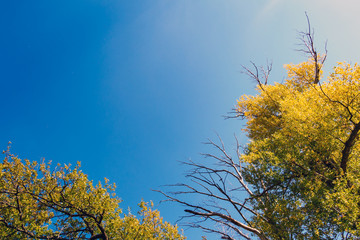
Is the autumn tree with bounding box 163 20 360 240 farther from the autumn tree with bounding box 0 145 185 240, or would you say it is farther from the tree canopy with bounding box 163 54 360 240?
the autumn tree with bounding box 0 145 185 240

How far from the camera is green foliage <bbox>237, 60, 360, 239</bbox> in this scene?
6.76 m

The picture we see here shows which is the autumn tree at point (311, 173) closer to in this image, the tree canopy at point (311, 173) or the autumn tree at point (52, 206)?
the tree canopy at point (311, 173)

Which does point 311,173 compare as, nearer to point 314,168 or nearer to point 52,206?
point 314,168

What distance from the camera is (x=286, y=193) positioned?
8422 mm

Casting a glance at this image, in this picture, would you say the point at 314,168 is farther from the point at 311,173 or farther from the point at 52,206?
the point at 52,206

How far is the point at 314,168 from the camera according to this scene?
8.49 metres

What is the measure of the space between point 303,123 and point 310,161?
1.77 metres

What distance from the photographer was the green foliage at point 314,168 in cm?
676

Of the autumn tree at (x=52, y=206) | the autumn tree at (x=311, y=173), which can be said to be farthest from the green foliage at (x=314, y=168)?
the autumn tree at (x=52, y=206)

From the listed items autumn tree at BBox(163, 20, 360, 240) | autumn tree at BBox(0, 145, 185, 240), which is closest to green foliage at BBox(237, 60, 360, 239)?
autumn tree at BBox(163, 20, 360, 240)

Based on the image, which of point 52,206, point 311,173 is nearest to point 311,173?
point 311,173

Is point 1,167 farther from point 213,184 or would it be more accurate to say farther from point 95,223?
point 213,184

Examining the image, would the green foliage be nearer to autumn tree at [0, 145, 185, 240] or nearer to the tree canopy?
the tree canopy

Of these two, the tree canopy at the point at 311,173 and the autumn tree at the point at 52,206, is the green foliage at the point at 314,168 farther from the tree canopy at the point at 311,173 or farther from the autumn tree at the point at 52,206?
the autumn tree at the point at 52,206
